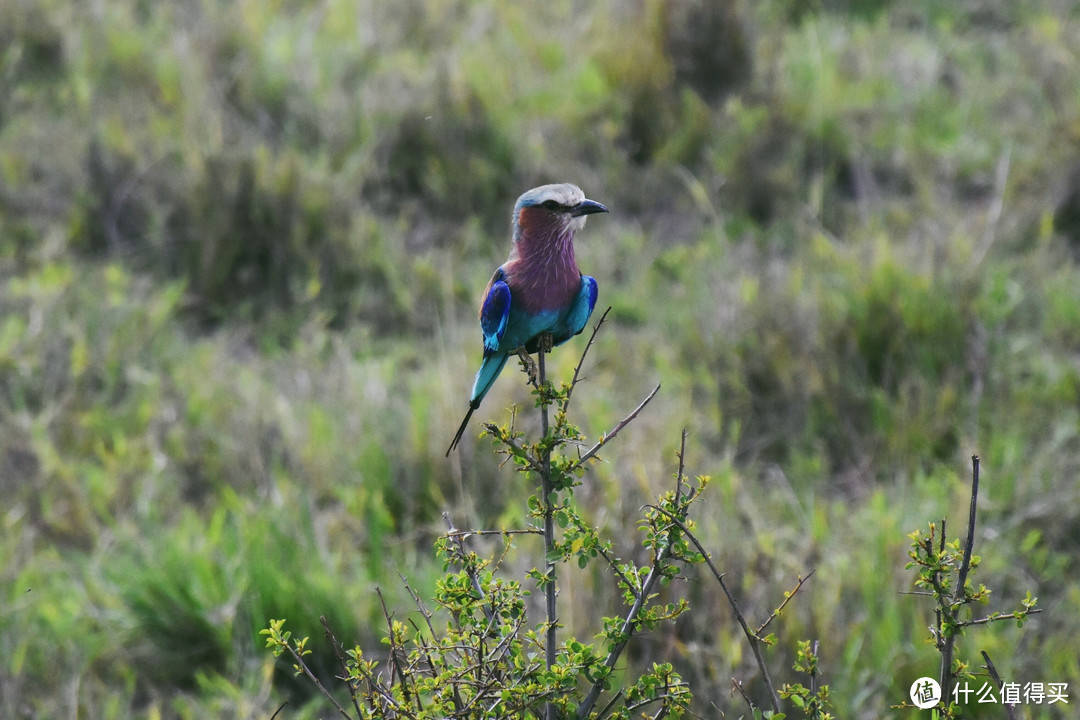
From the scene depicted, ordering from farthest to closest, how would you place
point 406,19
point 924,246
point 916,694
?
point 406,19 → point 924,246 → point 916,694

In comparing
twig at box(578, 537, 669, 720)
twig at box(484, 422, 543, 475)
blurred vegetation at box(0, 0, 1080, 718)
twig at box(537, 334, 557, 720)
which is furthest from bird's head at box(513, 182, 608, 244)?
blurred vegetation at box(0, 0, 1080, 718)

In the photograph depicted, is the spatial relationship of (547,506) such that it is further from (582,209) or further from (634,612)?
(582,209)

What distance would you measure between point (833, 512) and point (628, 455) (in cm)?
69

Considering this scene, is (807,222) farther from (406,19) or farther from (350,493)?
(406,19)

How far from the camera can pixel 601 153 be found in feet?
18.4

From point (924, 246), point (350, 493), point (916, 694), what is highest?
point (924, 246)

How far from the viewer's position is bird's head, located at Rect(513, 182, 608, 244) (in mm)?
1707

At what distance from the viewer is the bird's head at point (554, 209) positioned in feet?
5.60

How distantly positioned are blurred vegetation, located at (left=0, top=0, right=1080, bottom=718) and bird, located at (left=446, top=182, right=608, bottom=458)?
4.70ft

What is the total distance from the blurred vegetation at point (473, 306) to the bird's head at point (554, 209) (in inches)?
59.7

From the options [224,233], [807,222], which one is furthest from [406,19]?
[807,222]

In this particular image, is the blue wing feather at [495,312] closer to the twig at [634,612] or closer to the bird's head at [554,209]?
the bird's head at [554,209]

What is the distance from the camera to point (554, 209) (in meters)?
1.72

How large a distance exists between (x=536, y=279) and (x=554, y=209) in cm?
10
